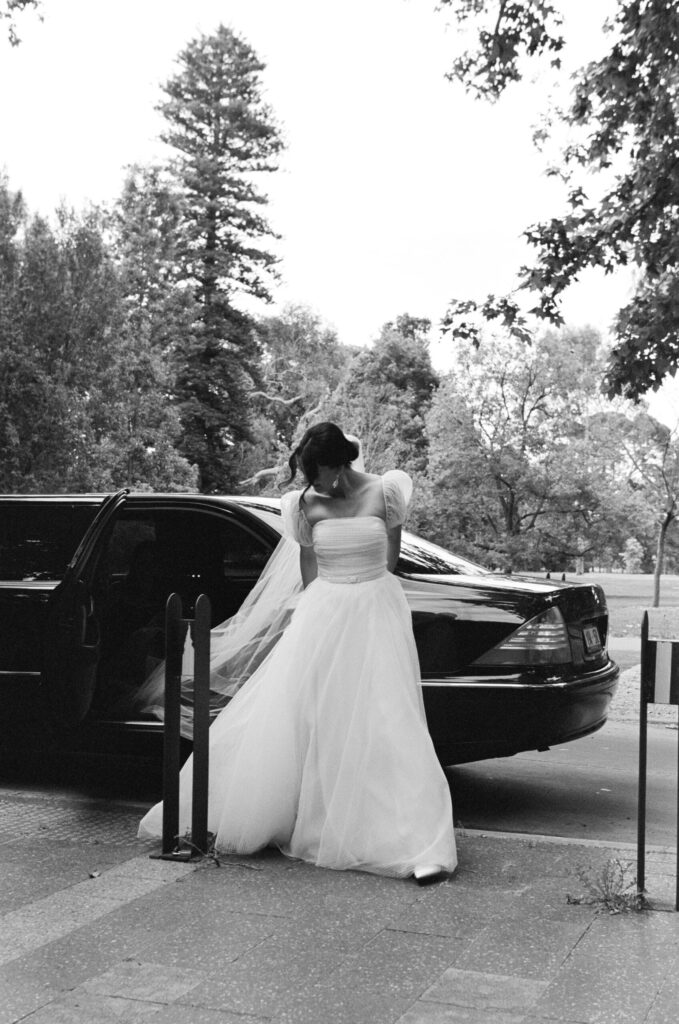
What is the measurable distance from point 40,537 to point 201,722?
2637 millimetres

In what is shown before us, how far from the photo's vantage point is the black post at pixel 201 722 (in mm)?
4906

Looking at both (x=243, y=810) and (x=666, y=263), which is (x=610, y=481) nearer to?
(x=666, y=263)

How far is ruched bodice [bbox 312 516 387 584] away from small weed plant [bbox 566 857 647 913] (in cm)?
162

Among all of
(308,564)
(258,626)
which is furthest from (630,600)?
(308,564)

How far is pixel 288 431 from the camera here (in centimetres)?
5575

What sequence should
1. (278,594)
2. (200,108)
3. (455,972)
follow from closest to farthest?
A: (455,972), (278,594), (200,108)

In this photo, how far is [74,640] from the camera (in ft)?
19.2

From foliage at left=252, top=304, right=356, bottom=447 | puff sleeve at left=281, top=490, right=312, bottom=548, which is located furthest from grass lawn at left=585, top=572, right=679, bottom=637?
foliage at left=252, top=304, right=356, bottom=447

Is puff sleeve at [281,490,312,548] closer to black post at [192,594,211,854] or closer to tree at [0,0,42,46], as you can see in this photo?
black post at [192,594,211,854]

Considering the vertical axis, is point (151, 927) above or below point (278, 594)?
below

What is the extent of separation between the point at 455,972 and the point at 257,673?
207 cm

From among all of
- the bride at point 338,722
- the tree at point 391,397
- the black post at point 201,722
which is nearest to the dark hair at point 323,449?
the bride at point 338,722

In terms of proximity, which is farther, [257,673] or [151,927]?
[257,673]

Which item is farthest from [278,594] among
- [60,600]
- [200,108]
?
[200,108]
